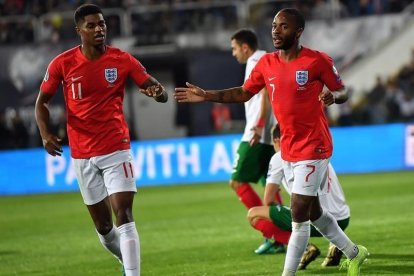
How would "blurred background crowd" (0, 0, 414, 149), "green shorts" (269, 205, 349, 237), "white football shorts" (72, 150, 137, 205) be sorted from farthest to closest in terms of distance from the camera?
"blurred background crowd" (0, 0, 414, 149) < "green shorts" (269, 205, 349, 237) < "white football shorts" (72, 150, 137, 205)

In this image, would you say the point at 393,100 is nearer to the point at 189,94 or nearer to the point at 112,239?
the point at 112,239

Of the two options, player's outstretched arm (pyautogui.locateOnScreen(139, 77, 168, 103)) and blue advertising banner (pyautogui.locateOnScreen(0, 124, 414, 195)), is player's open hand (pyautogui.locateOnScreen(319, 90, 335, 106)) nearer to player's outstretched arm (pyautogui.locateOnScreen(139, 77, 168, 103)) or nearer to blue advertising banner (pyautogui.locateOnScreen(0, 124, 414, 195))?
player's outstretched arm (pyautogui.locateOnScreen(139, 77, 168, 103))

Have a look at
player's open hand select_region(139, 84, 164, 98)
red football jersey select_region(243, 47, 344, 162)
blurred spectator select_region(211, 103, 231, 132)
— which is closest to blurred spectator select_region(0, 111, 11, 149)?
blurred spectator select_region(211, 103, 231, 132)

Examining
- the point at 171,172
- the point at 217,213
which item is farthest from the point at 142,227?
the point at 171,172

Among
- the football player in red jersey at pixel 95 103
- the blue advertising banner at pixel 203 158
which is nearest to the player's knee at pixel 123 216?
the football player in red jersey at pixel 95 103

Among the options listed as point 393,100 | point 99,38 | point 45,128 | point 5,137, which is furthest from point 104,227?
point 5,137

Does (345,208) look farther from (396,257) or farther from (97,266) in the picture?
(97,266)

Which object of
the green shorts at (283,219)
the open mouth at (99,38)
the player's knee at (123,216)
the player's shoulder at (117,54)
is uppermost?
the open mouth at (99,38)

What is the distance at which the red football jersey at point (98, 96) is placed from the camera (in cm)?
858

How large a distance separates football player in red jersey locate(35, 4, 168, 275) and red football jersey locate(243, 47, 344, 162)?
1.01m

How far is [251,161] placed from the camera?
11797 millimetres

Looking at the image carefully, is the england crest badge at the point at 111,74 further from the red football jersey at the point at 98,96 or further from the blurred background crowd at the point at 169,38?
the blurred background crowd at the point at 169,38

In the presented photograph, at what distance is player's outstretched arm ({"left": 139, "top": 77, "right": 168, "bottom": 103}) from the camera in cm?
844

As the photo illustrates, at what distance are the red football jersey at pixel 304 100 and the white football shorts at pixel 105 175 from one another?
4.52 ft
